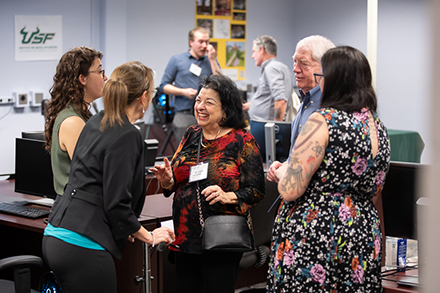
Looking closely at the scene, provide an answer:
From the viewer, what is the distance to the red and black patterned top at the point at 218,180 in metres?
2.09

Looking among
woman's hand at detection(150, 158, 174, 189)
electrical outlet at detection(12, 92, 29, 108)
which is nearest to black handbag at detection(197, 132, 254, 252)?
woman's hand at detection(150, 158, 174, 189)

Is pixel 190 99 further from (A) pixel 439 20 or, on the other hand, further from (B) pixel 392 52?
(A) pixel 439 20

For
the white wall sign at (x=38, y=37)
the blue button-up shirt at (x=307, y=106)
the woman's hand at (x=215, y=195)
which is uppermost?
the white wall sign at (x=38, y=37)

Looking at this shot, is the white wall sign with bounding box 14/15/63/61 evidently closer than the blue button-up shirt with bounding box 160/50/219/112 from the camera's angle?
No

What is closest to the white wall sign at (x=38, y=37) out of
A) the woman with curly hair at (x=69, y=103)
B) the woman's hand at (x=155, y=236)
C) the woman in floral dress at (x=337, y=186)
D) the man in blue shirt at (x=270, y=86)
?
the man in blue shirt at (x=270, y=86)

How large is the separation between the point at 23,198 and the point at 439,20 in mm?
3013

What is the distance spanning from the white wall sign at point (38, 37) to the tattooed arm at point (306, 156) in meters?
Answer: 4.91

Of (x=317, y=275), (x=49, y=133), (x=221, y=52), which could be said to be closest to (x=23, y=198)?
(x=49, y=133)

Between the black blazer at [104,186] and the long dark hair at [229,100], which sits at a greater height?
the long dark hair at [229,100]

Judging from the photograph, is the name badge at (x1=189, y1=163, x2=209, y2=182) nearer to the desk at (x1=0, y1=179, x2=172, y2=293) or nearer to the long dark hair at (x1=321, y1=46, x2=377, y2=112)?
the desk at (x1=0, y1=179, x2=172, y2=293)

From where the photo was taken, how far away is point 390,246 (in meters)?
1.99

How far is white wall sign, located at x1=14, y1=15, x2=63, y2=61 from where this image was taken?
217 inches

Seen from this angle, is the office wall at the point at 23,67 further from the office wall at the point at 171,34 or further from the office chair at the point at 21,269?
the office chair at the point at 21,269

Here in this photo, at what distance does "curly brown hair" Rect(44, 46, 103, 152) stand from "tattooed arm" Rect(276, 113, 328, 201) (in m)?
0.99
